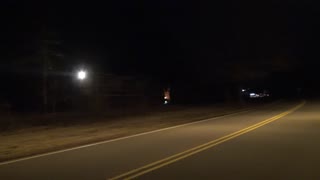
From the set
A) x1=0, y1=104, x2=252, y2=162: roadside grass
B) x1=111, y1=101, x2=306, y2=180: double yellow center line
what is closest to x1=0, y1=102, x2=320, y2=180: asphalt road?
x1=111, y1=101, x2=306, y2=180: double yellow center line

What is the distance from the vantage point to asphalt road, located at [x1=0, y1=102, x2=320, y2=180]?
11.6 meters

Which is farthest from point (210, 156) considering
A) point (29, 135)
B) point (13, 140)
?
point (29, 135)

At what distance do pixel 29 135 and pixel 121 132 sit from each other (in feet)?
12.3

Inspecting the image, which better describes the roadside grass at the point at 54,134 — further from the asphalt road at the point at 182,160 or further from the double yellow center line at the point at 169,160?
the double yellow center line at the point at 169,160

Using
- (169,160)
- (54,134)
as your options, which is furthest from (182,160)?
(54,134)

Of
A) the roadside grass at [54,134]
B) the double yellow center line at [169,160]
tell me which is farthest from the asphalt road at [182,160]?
the roadside grass at [54,134]

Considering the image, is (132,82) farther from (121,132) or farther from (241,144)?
(241,144)

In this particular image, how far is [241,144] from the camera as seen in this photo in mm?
17859

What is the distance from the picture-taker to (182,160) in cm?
1384

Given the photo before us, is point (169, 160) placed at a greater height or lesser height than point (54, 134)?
lesser

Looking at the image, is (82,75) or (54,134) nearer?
(54,134)

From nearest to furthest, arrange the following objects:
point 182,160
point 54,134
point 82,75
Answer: point 182,160, point 54,134, point 82,75

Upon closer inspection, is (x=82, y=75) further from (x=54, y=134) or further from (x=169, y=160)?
(x=169, y=160)

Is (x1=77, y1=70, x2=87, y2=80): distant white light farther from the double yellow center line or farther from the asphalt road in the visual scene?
the double yellow center line
